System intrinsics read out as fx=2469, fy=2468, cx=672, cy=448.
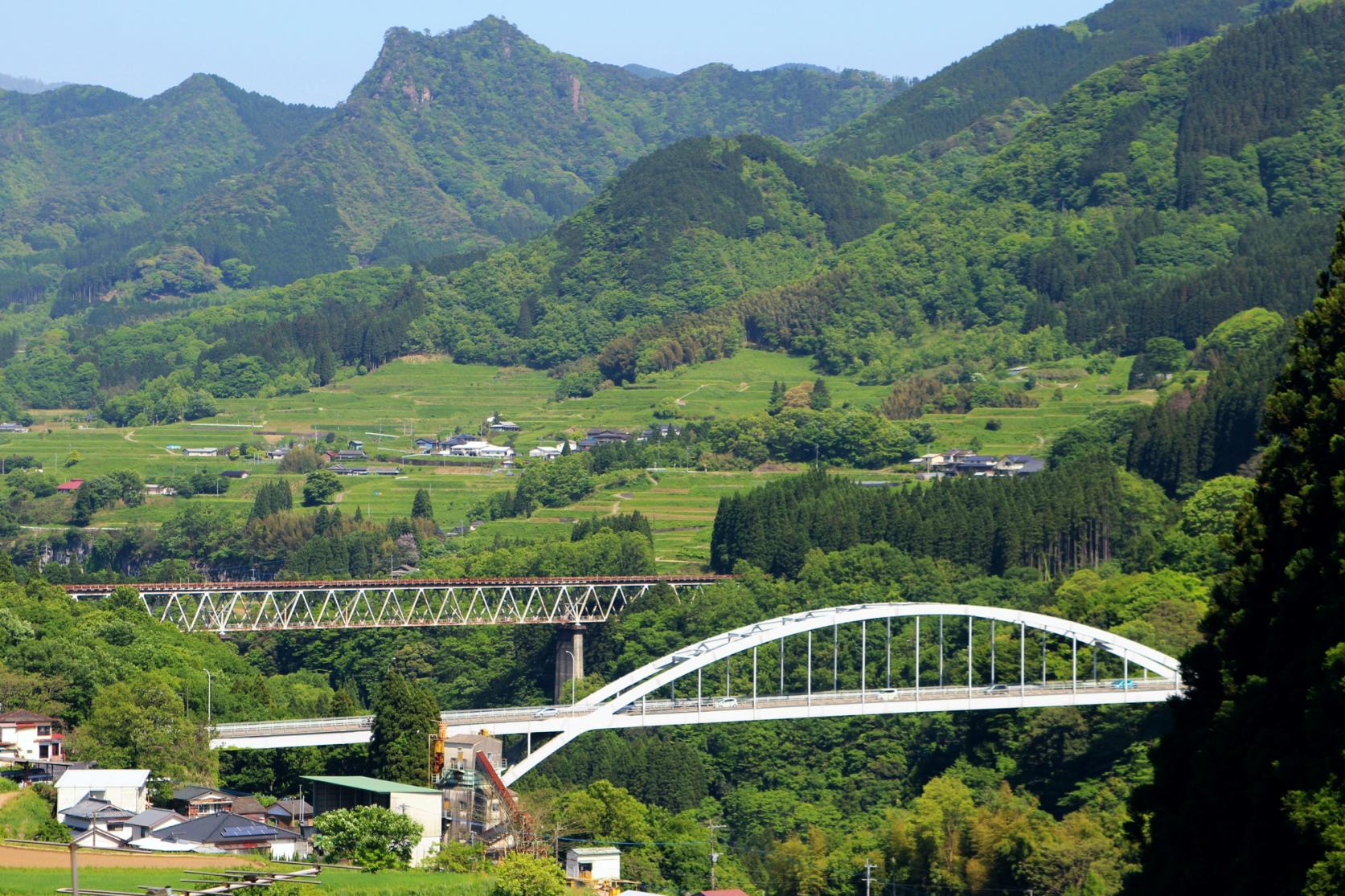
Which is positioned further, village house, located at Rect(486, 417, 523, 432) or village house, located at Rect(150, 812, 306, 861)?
village house, located at Rect(486, 417, 523, 432)

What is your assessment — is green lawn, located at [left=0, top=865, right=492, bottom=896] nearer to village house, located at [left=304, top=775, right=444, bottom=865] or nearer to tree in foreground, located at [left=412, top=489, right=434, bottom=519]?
village house, located at [left=304, top=775, right=444, bottom=865]

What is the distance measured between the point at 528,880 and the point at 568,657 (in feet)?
191

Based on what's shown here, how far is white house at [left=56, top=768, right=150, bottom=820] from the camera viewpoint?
6656cm

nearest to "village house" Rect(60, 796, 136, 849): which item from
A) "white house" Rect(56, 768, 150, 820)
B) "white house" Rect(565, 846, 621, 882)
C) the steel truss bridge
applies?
"white house" Rect(56, 768, 150, 820)

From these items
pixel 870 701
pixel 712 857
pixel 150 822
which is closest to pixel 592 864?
pixel 712 857

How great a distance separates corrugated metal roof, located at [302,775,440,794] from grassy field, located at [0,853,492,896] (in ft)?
22.3

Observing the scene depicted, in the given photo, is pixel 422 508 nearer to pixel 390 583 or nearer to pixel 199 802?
pixel 390 583

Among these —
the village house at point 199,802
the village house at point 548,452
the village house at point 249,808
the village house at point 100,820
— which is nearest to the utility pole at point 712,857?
the village house at point 249,808

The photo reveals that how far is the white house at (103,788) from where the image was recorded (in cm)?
6656

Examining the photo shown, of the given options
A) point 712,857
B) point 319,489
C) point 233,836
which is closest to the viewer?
point 233,836

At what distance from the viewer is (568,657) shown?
379 feet

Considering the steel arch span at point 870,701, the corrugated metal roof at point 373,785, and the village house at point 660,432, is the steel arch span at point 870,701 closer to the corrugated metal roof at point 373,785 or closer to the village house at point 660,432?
the corrugated metal roof at point 373,785

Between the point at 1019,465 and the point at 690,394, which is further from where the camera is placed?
the point at 690,394

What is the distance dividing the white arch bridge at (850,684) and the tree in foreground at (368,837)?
12.5 meters
